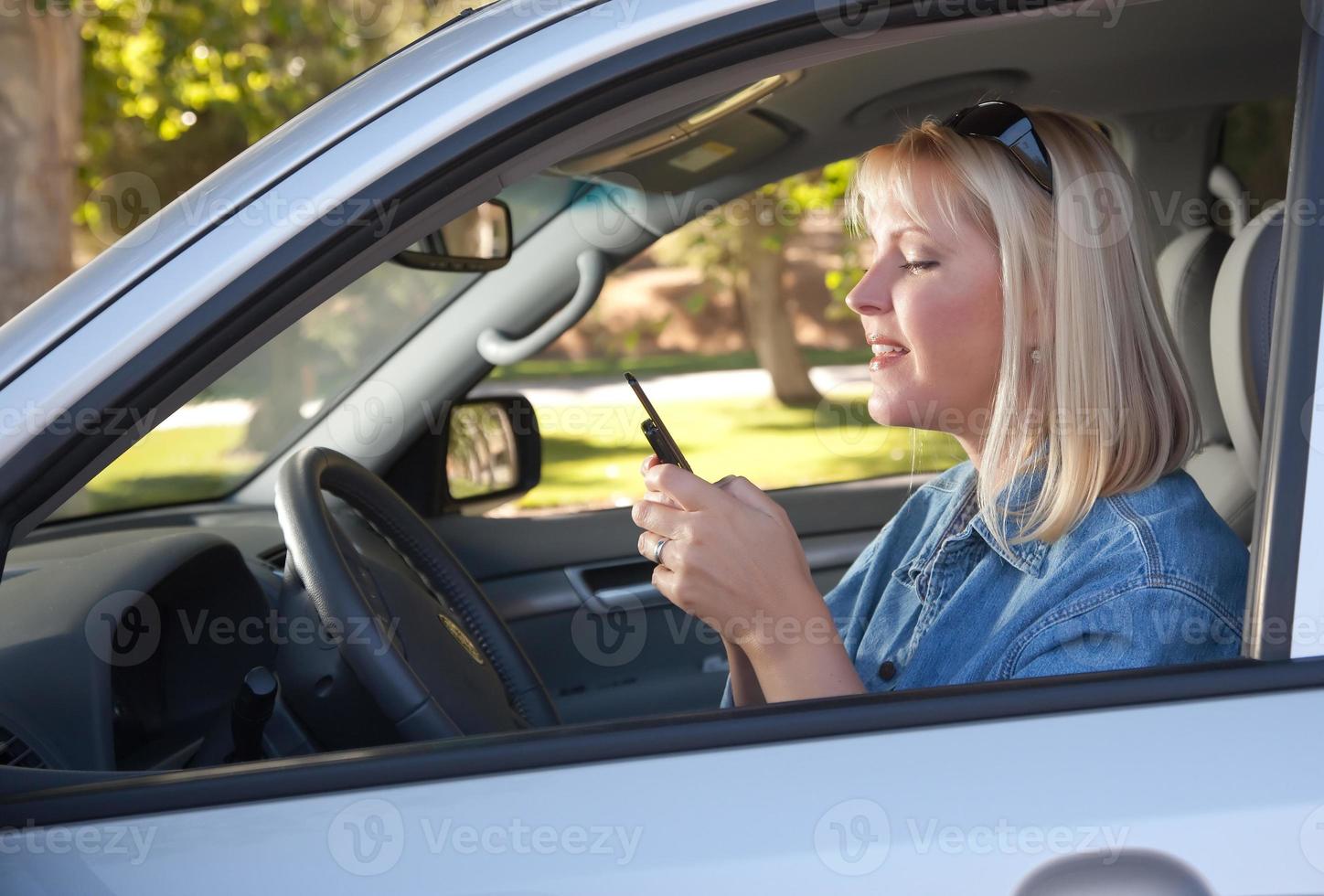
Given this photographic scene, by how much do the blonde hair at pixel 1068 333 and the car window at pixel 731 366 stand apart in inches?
54.5

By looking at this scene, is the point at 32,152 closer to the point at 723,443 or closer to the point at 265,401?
the point at 265,401

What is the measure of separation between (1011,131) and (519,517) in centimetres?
163

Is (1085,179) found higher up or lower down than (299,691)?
higher up

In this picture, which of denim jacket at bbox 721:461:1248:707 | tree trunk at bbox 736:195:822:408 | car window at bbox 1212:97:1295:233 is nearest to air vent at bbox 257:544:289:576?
denim jacket at bbox 721:461:1248:707

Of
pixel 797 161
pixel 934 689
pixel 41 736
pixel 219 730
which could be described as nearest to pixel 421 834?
pixel 934 689

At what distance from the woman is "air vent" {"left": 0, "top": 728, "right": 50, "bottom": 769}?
686 mm

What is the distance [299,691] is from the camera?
1.69 meters

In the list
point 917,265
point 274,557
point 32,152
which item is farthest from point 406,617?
point 32,152

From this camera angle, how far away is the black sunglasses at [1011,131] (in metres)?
1.61

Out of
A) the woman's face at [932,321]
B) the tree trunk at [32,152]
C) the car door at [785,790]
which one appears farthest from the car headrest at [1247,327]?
the tree trunk at [32,152]

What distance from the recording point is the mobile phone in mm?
1604

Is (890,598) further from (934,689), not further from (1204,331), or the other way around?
(1204,331)

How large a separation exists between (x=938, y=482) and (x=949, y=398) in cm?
47

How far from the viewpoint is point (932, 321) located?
1.60 meters
